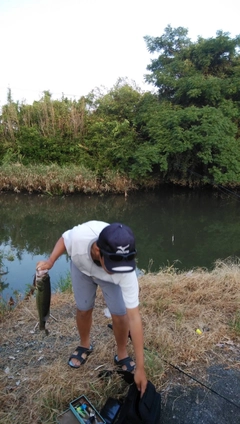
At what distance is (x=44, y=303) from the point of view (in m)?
2.23

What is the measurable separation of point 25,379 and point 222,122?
10.6 metres

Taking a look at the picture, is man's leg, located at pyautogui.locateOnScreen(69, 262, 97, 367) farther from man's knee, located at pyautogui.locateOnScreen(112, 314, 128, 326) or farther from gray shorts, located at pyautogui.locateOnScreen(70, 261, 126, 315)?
man's knee, located at pyautogui.locateOnScreen(112, 314, 128, 326)

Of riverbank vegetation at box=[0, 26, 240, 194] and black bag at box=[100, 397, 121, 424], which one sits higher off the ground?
riverbank vegetation at box=[0, 26, 240, 194]

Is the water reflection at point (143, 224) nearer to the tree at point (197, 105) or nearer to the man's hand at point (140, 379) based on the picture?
the tree at point (197, 105)

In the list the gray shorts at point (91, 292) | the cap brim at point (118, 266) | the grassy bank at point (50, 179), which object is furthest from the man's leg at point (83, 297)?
the grassy bank at point (50, 179)

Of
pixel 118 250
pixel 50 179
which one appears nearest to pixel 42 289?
pixel 118 250

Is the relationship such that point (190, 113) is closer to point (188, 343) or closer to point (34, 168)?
point (34, 168)

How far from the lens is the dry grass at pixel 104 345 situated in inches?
83.2

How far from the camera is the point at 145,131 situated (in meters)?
12.6

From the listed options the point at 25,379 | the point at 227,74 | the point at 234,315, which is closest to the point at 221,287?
the point at 234,315

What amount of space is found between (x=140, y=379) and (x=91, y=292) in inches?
26.6

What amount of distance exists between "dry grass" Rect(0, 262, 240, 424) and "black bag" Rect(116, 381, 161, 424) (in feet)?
A: 1.03

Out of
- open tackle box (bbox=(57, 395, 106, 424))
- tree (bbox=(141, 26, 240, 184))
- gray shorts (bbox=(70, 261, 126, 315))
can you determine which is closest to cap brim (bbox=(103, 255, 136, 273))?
gray shorts (bbox=(70, 261, 126, 315))

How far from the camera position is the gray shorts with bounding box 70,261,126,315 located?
2.14 metres
